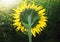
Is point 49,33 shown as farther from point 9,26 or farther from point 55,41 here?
point 9,26

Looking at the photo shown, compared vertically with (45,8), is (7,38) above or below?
below

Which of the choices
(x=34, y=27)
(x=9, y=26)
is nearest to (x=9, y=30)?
(x=9, y=26)

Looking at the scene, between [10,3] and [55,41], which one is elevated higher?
[10,3]

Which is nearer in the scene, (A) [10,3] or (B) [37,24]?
(B) [37,24]

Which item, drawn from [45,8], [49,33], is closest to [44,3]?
[45,8]

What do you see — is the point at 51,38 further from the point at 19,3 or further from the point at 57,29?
the point at 19,3

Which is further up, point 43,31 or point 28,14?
point 28,14
